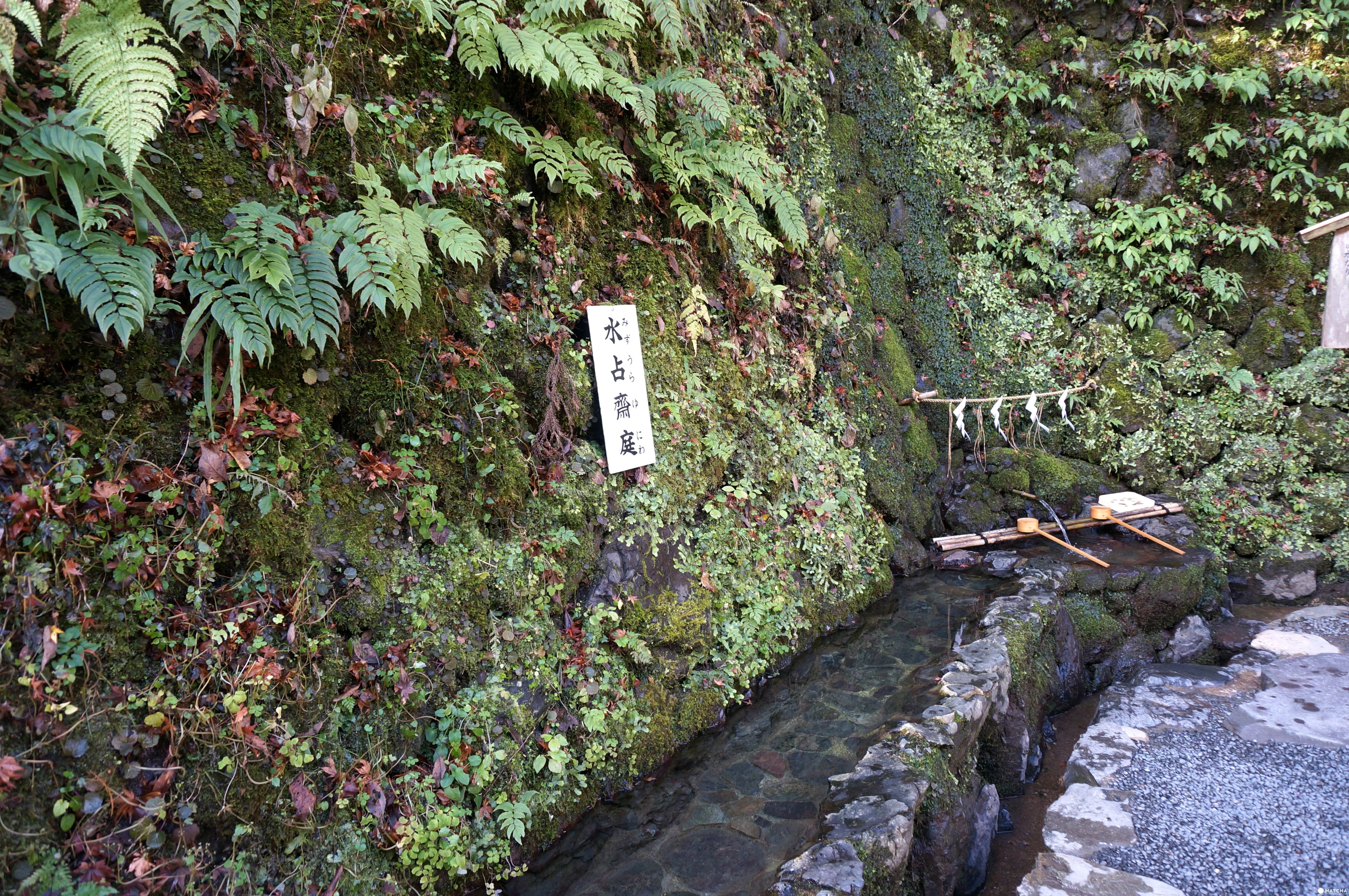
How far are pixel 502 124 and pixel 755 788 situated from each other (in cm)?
451

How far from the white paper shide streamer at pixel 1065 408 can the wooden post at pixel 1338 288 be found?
2724 mm

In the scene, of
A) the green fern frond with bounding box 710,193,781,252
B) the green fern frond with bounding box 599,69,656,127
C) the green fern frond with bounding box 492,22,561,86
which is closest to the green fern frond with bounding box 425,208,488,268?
the green fern frond with bounding box 492,22,561,86

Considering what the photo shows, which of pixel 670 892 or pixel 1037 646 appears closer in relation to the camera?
pixel 670 892

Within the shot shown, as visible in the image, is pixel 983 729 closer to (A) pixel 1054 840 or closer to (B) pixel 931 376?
(A) pixel 1054 840

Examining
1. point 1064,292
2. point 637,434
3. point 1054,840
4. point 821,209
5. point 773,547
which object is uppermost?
point 821,209

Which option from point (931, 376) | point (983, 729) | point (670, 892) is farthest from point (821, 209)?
point (670, 892)

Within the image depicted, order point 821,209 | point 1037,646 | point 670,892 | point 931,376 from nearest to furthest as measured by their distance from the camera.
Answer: point 670,892
point 1037,646
point 821,209
point 931,376

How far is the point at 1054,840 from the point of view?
168 inches

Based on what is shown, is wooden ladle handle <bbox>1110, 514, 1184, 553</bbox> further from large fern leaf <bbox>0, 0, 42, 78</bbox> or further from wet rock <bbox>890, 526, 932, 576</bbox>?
large fern leaf <bbox>0, 0, 42, 78</bbox>

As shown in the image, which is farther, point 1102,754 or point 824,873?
point 1102,754

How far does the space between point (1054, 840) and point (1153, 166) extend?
31.5 ft

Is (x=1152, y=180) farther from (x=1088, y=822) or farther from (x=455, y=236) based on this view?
(x=455, y=236)

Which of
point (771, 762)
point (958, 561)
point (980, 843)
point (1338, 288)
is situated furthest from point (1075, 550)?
point (771, 762)

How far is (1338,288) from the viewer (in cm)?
548
